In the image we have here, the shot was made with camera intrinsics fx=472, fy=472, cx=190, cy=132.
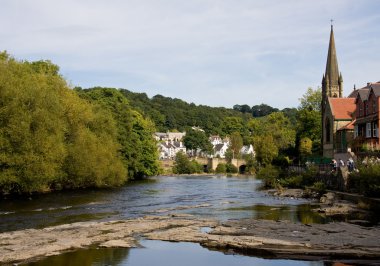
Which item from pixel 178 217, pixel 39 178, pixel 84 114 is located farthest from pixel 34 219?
pixel 84 114

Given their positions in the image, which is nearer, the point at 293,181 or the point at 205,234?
the point at 205,234

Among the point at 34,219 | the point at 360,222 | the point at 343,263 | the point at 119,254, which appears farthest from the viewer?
the point at 34,219

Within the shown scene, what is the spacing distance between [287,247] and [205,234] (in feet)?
15.6

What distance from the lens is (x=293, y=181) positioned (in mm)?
55062

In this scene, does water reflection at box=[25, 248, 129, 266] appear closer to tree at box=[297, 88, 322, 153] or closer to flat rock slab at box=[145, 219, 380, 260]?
flat rock slab at box=[145, 219, 380, 260]

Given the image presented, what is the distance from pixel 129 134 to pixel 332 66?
119 feet

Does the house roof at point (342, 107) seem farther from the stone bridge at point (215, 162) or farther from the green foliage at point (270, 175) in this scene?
the stone bridge at point (215, 162)

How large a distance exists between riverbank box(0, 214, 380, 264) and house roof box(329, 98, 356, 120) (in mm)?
42627

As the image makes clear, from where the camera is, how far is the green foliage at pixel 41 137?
43375 millimetres

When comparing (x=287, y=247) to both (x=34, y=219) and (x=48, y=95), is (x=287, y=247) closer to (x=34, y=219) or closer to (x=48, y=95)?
(x=34, y=219)

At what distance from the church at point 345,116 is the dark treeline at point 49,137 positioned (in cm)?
3006

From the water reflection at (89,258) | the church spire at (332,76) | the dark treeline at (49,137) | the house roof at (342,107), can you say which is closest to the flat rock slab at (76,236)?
the water reflection at (89,258)

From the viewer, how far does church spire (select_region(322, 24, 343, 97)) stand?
75.9 meters

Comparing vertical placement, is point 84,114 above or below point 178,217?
above
